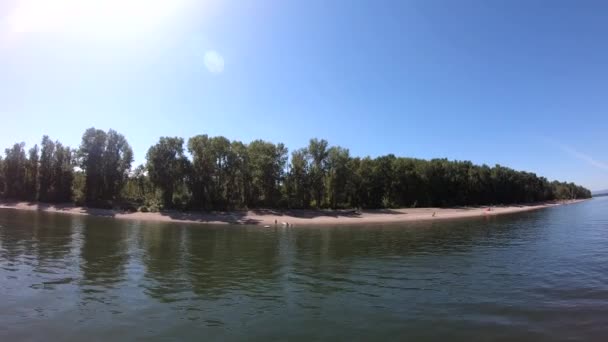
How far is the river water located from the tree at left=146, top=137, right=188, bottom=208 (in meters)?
54.7

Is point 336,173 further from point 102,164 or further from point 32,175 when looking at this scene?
point 32,175

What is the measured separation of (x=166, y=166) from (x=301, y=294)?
79.3 meters

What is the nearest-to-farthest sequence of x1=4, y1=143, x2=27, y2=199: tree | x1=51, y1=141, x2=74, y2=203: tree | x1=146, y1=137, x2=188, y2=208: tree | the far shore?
the far shore
x1=146, y1=137, x2=188, y2=208: tree
x1=51, y1=141, x2=74, y2=203: tree
x1=4, y1=143, x2=27, y2=199: tree

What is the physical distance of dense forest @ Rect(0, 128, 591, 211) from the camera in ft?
295

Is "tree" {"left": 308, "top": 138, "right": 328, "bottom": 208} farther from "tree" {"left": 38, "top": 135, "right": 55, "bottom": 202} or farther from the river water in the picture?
"tree" {"left": 38, "top": 135, "right": 55, "bottom": 202}

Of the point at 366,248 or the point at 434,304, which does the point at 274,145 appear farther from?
the point at 434,304

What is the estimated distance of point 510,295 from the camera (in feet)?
59.2

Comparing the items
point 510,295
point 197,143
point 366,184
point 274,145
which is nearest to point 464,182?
point 366,184

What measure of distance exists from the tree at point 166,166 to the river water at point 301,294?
54721 mm

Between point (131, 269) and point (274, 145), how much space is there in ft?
237

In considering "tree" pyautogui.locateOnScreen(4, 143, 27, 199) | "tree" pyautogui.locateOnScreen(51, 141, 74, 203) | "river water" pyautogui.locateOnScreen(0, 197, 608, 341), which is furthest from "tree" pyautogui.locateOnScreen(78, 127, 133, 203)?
"river water" pyautogui.locateOnScreen(0, 197, 608, 341)

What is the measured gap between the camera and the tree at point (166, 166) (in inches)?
3467

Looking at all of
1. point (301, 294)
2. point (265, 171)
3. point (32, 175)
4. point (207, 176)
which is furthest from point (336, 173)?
point (32, 175)

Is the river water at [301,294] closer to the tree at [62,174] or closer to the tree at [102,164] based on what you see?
the tree at [102,164]
